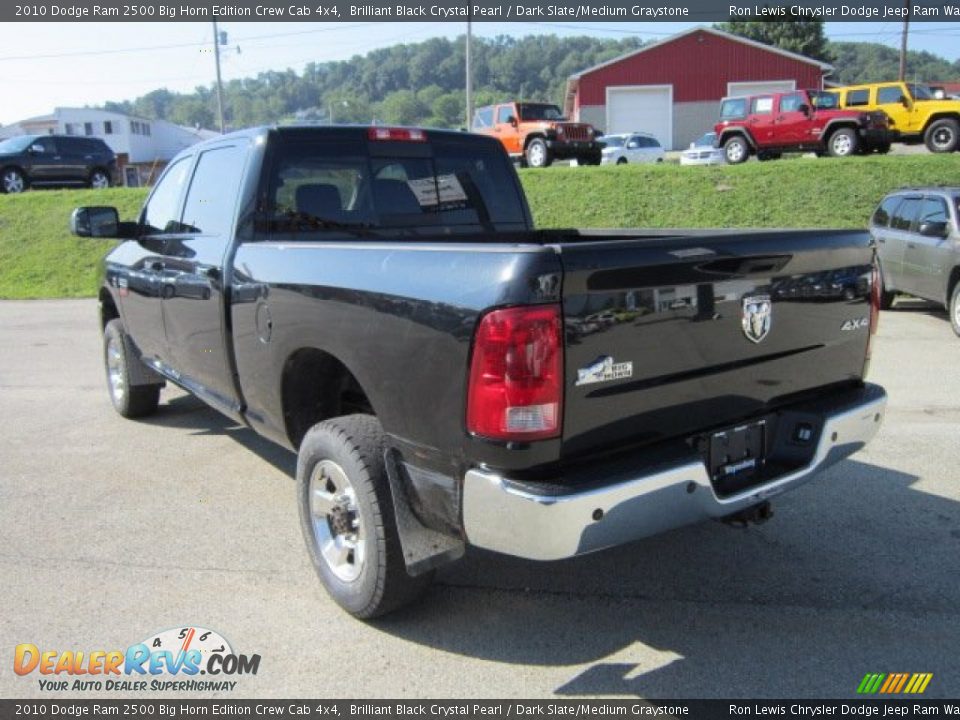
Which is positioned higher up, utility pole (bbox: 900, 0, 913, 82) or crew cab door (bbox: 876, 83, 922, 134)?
utility pole (bbox: 900, 0, 913, 82)

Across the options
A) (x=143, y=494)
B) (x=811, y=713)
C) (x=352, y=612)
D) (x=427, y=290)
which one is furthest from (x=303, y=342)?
(x=811, y=713)

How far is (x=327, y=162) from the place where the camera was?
14.0 feet

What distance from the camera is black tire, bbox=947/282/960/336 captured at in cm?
911

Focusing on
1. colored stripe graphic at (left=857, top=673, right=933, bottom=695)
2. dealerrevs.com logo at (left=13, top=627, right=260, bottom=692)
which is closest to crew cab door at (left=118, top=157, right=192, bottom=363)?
dealerrevs.com logo at (left=13, top=627, right=260, bottom=692)

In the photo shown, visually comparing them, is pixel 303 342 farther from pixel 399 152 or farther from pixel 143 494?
pixel 143 494

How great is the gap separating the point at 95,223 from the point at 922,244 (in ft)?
30.0

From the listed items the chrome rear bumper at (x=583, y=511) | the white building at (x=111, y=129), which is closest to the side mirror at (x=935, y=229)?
the chrome rear bumper at (x=583, y=511)

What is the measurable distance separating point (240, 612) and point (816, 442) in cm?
248

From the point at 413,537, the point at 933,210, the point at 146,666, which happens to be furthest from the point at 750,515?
the point at 933,210

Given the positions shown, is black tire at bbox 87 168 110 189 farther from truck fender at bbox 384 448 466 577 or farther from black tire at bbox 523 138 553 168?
truck fender at bbox 384 448 466 577

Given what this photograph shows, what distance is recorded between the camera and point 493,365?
2.51 metres

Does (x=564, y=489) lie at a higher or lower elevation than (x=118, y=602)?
higher

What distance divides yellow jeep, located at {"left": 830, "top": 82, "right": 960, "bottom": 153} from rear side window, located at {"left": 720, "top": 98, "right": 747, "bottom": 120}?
107 inches

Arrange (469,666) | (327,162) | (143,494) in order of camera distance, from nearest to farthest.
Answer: (469,666) → (327,162) → (143,494)
